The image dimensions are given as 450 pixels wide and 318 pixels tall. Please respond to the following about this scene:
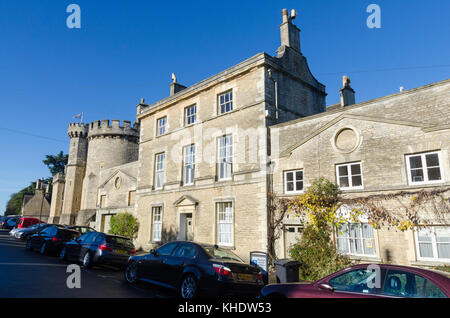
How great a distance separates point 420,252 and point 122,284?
936 centimetres

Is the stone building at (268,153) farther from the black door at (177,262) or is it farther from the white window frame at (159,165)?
the black door at (177,262)

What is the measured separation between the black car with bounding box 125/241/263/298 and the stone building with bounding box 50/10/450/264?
5.56 m

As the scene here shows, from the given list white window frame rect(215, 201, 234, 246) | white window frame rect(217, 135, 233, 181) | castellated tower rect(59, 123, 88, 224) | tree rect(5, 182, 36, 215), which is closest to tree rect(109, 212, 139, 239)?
white window frame rect(215, 201, 234, 246)

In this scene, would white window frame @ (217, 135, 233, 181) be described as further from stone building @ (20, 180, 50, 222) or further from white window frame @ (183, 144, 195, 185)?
stone building @ (20, 180, 50, 222)

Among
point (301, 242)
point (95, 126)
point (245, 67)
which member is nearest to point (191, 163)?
point (245, 67)

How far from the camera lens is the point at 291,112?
16.8 metres

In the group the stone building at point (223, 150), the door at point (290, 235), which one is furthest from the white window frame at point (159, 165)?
the door at point (290, 235)

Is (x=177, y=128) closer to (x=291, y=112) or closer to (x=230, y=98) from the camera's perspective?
(x=230, y=98)

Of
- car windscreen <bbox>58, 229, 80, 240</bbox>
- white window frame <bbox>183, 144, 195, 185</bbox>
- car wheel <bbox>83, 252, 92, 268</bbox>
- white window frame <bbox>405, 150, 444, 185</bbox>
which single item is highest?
white window frame <bbox>183, 144, 195, 185</bbox>

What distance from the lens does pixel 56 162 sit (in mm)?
68125

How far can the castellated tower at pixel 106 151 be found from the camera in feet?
113

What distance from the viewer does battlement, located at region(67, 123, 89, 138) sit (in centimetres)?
4162

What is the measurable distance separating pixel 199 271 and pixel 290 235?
22.4 feet

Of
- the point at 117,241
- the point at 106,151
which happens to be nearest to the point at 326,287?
the point at 117,241
